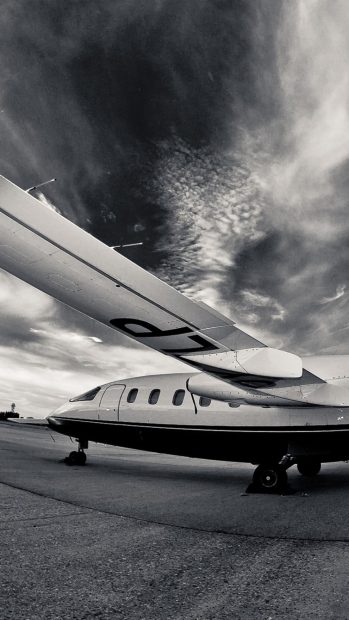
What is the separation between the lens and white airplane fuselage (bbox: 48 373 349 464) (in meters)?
9.71

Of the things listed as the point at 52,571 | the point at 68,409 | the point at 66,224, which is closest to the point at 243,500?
the point at 52,571

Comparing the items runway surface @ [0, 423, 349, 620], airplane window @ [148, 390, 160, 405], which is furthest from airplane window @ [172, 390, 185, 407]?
runway surface @ [0, 423, 349, 620]

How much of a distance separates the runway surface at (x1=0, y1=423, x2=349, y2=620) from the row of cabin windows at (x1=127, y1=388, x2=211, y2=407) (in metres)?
3.01

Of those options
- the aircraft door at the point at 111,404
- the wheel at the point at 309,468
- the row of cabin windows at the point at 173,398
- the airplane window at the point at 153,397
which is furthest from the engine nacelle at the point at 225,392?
the wheel at the point at 309,468

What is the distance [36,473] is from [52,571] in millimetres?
7363

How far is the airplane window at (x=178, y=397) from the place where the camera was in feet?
38.1

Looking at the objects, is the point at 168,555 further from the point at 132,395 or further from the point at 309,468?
the point at 309,468

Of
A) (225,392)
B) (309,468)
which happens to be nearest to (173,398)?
(225,392)

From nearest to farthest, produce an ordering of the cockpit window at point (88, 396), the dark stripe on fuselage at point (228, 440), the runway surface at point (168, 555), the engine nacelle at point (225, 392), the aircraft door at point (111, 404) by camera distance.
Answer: the runway surface at point (168, 555), the engine nacelle at point (225, 392), the dark stripe on fuselage at point (228, 440), the aircraft door at point (111, 404), the cockpit window at point (88, 396)

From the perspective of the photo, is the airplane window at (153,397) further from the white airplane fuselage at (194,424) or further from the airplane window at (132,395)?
the airplane window at (132,395)

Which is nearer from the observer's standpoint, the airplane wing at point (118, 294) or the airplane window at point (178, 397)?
the airplane wing at point (118, 294)

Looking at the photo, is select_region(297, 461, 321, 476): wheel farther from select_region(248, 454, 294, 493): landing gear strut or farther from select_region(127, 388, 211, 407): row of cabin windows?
select_region(127, 388, 211, 407): row of cabin windows

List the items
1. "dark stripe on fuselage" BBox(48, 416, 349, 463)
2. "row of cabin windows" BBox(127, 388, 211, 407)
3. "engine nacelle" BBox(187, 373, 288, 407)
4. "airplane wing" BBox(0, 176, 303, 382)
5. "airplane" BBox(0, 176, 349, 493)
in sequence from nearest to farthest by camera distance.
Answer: "airplane wing" BBox(0, 176, 303, 382), "airplane" BBox(0, 176, 349, 493), "engine nacelle" BBox(187, 373, 288, 407), "dark stripe on fuselage" BBox(48, 416, 349, 463), "row of cabin windows" BBox(127, 388, 211, 407)

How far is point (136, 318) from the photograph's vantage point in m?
5.98
